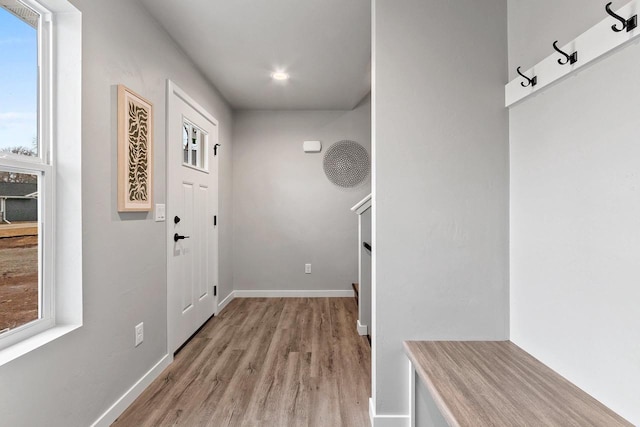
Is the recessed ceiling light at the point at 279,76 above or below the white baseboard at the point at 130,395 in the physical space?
above

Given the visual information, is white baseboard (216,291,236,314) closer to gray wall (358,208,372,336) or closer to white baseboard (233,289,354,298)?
white baseboard (233,289,354,298)

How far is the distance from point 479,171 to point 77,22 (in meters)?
1.99

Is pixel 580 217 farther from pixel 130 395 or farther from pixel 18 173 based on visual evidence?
pixel 130 395

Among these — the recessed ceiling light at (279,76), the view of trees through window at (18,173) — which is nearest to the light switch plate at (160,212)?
the view of trees through window at (18,173)

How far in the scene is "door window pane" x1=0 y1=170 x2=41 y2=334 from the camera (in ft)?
4.16

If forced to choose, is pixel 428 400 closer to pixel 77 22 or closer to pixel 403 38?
pixel 403 38

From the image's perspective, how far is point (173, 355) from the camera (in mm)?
2428

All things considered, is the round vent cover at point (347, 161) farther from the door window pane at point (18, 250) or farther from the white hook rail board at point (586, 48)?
the door window pane at point (18, 250)

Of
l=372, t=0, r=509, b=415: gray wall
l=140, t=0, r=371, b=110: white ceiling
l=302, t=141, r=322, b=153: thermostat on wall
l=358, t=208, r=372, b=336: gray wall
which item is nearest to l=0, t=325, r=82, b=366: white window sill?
l=372, t=0, r=509, b=415: gray wall

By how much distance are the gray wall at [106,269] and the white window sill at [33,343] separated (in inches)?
0.9

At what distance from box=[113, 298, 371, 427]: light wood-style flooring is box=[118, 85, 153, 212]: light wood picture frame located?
1.13 meters

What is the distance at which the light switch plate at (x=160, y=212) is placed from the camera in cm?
220

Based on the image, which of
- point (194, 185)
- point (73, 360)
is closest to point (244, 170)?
point (194, 185)

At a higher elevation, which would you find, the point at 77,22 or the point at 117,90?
the point at 77,22
